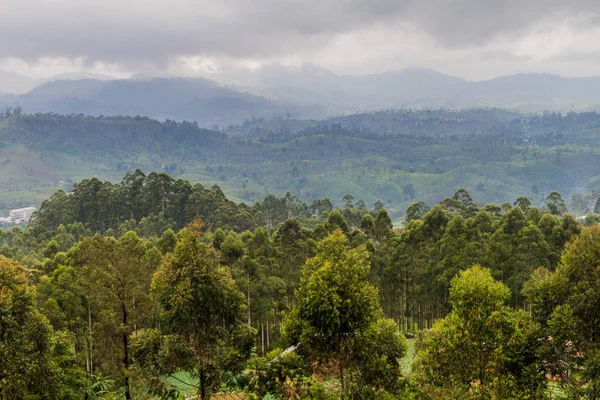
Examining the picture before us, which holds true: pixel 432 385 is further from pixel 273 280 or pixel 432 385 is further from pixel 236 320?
pixel 273 280

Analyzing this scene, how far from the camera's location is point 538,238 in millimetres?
29266

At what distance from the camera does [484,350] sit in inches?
429

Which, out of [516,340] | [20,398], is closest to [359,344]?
[516,340]

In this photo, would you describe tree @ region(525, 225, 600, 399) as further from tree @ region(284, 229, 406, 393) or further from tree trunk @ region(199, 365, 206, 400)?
tree trunk @ region(199, 365, 206, 400)

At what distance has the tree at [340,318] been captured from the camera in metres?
10.8

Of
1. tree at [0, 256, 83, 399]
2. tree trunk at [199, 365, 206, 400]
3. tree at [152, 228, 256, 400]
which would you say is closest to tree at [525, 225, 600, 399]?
tree at [152, 228, 256, 400]

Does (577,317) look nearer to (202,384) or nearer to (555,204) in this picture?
(202,384)

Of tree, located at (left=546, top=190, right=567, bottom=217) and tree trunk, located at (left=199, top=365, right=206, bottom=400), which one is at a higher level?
tree trunk, located at (left=199, top=365, right=206, bottom=400)

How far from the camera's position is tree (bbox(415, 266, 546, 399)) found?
10.6 m

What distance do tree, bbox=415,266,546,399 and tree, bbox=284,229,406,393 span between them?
157cm

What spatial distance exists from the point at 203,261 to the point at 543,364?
8.68 meters

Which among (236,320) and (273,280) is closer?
(236,320)

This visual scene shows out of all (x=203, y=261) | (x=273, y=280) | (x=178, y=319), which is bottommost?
(x=273, y=280)

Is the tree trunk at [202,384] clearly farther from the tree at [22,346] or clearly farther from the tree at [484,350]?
the tree at [484,350]
